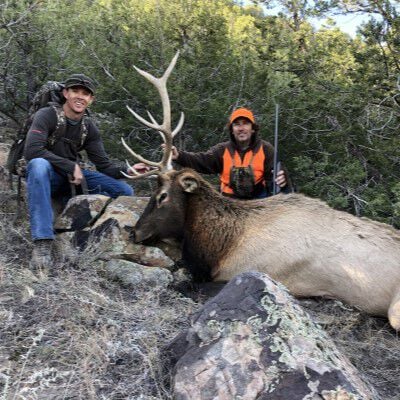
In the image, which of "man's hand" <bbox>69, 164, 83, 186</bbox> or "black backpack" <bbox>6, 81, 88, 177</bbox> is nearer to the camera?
"man's hand" <bbox>69, 164, 83, 186</bbox>

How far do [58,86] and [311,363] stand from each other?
398 cm

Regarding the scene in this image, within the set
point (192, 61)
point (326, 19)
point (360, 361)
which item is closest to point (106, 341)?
point (360, 361)

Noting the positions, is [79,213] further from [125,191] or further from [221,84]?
[221,84]

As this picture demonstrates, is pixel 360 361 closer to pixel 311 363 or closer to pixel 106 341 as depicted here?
pixel 311 363

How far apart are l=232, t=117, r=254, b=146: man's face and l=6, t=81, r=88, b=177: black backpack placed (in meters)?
1.64

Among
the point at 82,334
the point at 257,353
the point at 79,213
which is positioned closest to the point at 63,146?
the point at 79,213

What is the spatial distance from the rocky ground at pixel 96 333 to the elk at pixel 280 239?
9.1 inches

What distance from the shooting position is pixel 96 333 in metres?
3.21

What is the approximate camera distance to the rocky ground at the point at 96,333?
110 inches

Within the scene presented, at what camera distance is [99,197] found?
17.3 ft

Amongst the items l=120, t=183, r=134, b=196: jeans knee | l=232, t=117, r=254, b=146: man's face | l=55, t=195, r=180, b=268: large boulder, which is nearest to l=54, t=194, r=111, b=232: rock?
l=55, t=195, r=180, b=268: large boulder

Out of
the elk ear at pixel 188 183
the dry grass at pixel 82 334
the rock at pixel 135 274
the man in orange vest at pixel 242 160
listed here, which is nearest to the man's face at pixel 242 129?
the man in orange vest at pixel 242 160

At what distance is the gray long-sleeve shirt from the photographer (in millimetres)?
4941

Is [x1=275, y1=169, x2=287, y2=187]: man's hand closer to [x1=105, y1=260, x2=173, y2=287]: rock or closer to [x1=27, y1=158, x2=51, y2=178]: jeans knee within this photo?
[x1=105, y1=260, x2=173, y2=287]: rock
